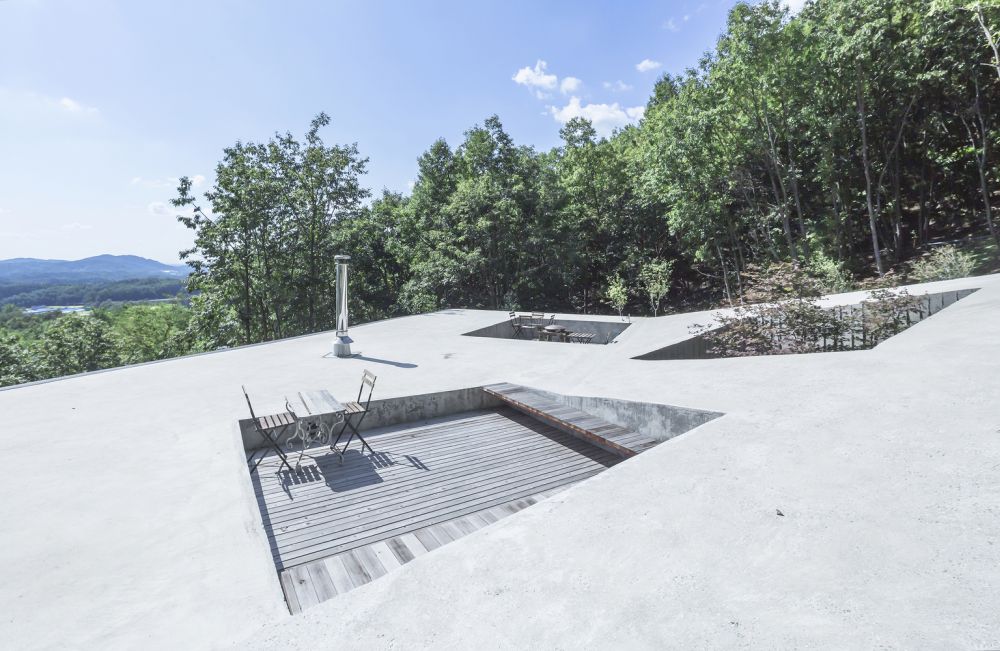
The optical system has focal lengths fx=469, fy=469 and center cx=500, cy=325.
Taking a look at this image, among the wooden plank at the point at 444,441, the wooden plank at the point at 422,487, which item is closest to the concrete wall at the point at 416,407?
the wooden plank at the point at 444,441

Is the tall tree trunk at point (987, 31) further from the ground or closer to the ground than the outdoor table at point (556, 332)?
further from the ground

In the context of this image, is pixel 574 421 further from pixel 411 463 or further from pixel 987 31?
pixel 987 31

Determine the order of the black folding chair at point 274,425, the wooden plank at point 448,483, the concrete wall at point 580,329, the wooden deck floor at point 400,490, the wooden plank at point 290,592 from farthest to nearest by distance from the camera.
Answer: the concrete wall at point 580,329, the black folding chair at point 274,425, the wooden plank at point 448,483, the wooden deck floor at point 400,490, the wooden plank at point 290,592

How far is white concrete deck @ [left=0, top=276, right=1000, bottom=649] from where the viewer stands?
1839 millimetres

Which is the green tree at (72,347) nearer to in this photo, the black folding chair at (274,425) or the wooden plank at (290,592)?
the black folding chair at (274,425)

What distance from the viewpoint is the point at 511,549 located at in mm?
2375

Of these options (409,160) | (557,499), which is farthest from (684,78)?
(557,499)

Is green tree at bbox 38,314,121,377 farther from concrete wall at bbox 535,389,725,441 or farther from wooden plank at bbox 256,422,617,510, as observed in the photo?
concrete wall at bbox 535,389,725,441

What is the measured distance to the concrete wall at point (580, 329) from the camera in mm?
10984

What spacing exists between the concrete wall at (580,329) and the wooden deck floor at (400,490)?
5.30 metres

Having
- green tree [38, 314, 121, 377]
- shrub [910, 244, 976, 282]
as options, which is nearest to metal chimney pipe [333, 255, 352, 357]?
shrub [910, 244, 976, 282]

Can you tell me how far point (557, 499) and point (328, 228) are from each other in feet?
77.4

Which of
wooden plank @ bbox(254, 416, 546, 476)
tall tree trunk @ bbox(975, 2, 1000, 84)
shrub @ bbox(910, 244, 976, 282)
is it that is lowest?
wooden plank @ bbox(254, 416, 546, 476)

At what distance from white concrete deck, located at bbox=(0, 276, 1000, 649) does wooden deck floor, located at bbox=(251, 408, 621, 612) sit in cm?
51
